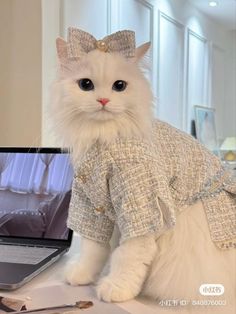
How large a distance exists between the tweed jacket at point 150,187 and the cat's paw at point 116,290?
74 mm

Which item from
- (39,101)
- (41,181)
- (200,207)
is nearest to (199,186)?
(200,207)

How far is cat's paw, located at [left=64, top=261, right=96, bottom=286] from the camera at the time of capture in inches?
27.2

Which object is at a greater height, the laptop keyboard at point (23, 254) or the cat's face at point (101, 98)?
the cat's face at point (101, 98)

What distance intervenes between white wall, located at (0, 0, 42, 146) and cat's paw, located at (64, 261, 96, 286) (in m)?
0.60

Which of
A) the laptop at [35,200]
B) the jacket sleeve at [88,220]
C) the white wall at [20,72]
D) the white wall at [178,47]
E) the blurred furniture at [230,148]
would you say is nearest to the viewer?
the jacket sleeve at [88,220]

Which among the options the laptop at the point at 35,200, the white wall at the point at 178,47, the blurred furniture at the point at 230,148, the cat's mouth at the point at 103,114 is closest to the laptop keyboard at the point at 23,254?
the laptop at the point at 35,200

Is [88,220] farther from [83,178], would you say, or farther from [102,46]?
[102,46]

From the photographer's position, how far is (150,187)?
23.4 inches

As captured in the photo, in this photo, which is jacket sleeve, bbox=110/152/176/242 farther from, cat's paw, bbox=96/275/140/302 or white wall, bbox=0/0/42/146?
white wall, bbox=0/0/42/146

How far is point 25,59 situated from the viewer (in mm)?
1271

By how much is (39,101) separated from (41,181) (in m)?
0.39

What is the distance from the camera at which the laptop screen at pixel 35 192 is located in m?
0.92

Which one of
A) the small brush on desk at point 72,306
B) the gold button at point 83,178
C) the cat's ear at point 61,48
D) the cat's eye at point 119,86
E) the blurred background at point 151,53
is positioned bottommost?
the small brush on desk at point 72,306

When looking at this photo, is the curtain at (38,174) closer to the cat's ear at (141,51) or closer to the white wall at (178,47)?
the cat's ear at (141,51)
